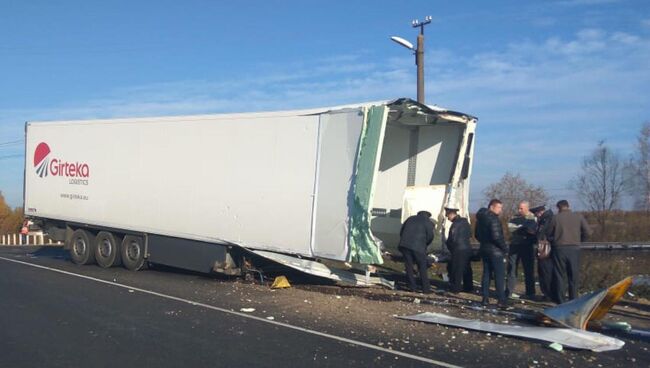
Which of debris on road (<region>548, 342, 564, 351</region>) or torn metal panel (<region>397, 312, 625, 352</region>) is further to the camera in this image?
torn metal panel (<region>397, 312, 625, 352</region>)

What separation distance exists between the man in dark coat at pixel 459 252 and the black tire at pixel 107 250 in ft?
25.6

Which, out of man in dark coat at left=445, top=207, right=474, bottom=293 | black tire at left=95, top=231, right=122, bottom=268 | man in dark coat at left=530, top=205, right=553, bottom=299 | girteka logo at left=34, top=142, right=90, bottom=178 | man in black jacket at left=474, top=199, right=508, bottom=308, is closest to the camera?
man in black jacket at left=474, top=199, right=508, bottom=308

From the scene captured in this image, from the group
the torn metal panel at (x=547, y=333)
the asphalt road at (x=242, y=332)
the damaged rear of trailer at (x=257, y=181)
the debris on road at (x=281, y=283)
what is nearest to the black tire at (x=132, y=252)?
the damaged rear of trailer at (x=257, y=181)

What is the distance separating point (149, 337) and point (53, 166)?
33.0 feet

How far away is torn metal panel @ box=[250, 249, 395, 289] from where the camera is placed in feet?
36.5

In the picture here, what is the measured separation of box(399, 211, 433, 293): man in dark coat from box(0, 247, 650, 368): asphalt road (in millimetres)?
460

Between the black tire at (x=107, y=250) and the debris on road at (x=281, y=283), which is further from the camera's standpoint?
the black tire at (x=107, y=250)

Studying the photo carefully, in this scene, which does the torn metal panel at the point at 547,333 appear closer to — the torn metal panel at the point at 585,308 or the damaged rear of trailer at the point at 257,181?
the torn metal panel at the point at 585,308

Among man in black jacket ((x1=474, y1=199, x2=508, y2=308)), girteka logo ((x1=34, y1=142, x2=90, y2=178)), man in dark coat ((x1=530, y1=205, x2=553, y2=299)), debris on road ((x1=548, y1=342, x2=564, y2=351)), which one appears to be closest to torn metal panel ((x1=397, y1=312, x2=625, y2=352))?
debris on road ((x1=548, y1=342, x2=564, y2=351))

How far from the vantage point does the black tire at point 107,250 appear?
14.5m

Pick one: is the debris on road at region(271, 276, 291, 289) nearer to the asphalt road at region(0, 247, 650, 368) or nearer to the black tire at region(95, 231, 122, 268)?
the asphalt road at region(0, 247, 650, 368)

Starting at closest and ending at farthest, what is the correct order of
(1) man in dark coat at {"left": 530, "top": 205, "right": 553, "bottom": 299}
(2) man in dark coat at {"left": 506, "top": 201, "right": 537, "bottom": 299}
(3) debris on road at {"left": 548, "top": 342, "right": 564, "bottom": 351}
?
(3) debris on road at {"left": 548, "top": 342, "right": 564, "bottom": 351} → (1) man in dark coat at {"left": 530, "top": 205, "right": 553, "bottom": 299} → (2) man in dark coat at {"left": 506, "top": 201, "right": 537, "bottom": 299}

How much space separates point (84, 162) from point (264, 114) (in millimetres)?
5880

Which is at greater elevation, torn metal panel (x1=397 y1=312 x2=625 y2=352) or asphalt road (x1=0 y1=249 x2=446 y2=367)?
torn metal panel (x1=397 y1=312 x2=625 y2=352)
